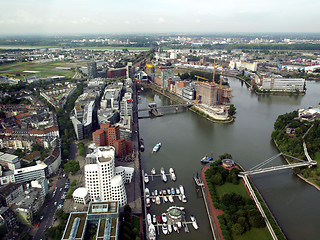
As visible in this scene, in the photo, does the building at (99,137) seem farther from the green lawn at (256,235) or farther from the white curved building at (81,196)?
the green lawn at (256,235)

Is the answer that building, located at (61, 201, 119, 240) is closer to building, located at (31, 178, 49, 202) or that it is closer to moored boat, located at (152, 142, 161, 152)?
building, located at (31, 178, 49, 202)

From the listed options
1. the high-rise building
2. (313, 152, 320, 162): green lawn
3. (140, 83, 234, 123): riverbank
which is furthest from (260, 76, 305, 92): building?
the high-rise building

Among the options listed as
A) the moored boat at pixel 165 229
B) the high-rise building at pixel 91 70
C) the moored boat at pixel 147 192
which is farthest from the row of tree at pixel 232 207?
the high-rise building at pixel 91 70

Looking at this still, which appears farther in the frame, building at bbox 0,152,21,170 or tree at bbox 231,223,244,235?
building at bbox 0,152,21,170

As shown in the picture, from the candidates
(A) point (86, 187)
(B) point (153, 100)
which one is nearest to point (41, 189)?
(A) point (86, 187)

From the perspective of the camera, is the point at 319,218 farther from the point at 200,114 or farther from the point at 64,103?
the point at 64,103
